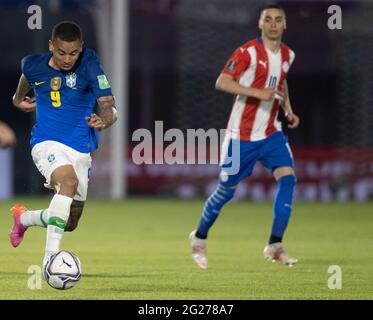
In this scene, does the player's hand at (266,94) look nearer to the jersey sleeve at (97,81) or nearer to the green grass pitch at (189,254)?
the green grass pitch at (189,254)

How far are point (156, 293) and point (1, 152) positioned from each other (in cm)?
1204

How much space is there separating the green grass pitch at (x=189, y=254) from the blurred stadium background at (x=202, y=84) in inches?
59.2

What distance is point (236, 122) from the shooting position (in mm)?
9961

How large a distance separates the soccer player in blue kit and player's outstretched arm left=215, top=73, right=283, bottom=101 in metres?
1.30

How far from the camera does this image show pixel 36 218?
8.85 metres

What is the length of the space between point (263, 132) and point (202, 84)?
10.8 meters

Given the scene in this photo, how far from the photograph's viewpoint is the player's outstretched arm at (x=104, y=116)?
8.02 m

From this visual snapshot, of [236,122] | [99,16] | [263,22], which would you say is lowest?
[236,122]

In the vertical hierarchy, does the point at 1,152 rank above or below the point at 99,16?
below

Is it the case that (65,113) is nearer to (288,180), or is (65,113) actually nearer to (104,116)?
(104,116)

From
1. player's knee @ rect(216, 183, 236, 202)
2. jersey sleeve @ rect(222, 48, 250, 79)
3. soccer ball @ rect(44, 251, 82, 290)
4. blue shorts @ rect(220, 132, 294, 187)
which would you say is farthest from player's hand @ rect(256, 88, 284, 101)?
soccer ball @ rect(44, 251, 82, 290)

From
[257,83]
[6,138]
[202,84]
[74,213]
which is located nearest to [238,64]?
[257,83]
